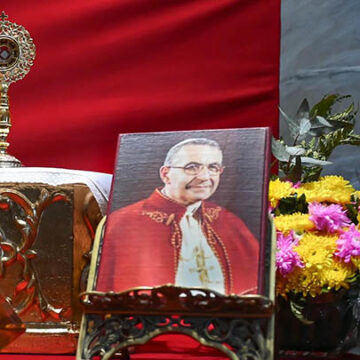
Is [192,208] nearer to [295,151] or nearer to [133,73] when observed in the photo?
[295,151]

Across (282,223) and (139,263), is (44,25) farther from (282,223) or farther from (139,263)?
(139,263)

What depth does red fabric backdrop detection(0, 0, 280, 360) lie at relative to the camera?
228cm

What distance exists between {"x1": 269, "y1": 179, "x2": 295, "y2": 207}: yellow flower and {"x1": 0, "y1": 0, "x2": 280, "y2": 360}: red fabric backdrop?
575 millimetres

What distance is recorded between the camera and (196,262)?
1270 mm

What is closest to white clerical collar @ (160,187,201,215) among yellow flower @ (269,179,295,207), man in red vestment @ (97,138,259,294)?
man in red vestment @ (97,138,259,294)

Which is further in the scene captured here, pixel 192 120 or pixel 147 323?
pixel 192 120

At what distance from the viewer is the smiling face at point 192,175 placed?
132 centimetres

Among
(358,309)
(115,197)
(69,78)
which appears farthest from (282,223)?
(69,78)

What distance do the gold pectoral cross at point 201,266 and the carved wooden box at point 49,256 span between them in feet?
1.59

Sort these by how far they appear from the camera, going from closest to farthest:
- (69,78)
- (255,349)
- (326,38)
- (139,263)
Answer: (255,349) → (139,263) → (326,38) → (69,78)

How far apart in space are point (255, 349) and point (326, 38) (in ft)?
4.04

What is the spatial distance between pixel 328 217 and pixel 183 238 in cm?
39

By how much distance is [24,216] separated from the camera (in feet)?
5.63

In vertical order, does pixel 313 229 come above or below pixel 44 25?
below
